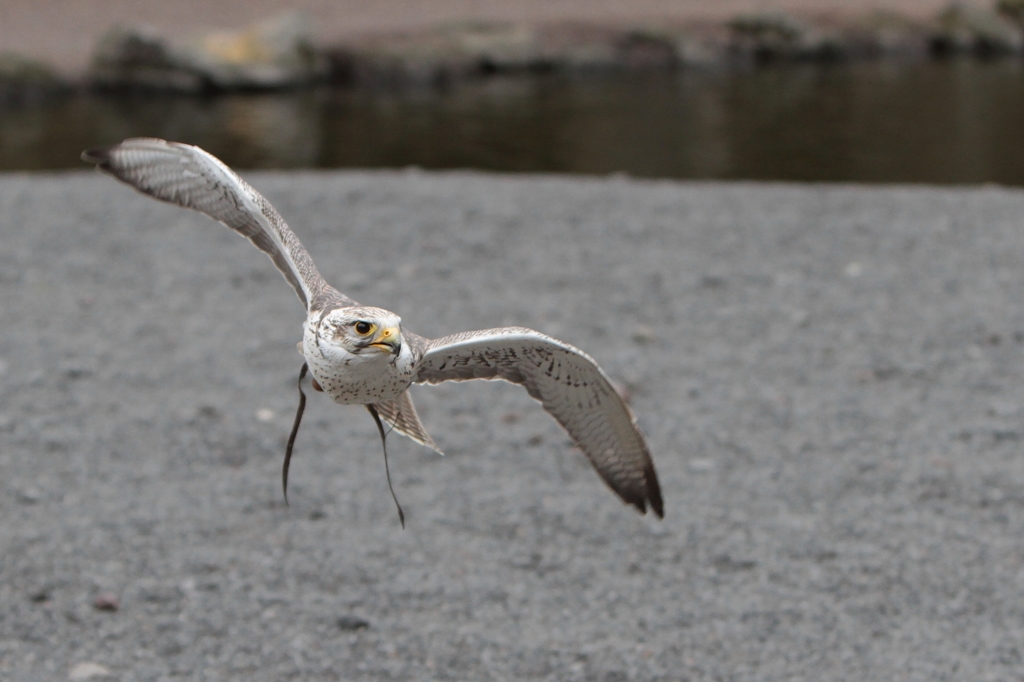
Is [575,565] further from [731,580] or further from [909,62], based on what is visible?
[909,62]

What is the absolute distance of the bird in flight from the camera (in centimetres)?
223

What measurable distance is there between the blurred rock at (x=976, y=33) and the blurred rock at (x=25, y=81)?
15.8 metres

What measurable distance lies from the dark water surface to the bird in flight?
9.46m

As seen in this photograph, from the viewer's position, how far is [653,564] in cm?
465

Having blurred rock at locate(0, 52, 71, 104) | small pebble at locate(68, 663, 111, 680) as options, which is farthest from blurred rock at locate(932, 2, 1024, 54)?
small pebble at locate(68, 663, 111, 680)

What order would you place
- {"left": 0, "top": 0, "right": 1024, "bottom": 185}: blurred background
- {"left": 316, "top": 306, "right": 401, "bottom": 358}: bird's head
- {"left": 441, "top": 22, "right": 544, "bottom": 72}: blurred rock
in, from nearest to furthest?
{"left": 316, "top": 306, "right": 401, "bottom": 358}: bird's head → {"left": 0, "top": 0, "right": 1024, "bottom": 185}: blurred background → {"left": 441, "top": 22, "right": 544, "bottom": 72}: blurred rock

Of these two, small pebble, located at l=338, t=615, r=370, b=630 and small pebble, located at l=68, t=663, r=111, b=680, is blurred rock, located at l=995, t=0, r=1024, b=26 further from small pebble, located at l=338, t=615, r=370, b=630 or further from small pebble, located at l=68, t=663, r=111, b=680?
small pebble, located at l=68, t=663, r=111, b=680

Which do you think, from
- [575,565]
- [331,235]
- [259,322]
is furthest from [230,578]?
[331,235]

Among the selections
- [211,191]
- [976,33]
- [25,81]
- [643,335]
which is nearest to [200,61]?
[25,81]

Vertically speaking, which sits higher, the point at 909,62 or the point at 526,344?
the point at 909,62

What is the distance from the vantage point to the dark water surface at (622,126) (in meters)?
12.9

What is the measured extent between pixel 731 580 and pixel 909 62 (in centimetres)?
1878

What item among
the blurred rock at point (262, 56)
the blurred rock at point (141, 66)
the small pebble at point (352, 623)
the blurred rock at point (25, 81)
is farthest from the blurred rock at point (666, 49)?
the small pebble at point (352, 623)

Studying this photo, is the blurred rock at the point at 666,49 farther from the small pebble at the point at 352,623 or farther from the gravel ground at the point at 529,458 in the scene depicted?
the small pebble at the point at 352,623
